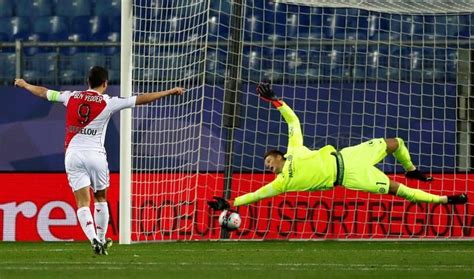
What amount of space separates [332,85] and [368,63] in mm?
772

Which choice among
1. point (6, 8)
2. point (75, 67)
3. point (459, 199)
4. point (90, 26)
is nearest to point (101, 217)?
point (459, 199)

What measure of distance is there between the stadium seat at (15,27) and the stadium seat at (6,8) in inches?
3.9

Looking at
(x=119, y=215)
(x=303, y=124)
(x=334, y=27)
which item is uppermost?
(x=334, y=27)

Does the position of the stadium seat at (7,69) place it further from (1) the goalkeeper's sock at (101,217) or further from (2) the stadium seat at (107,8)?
(1) the goalkeeper's sock at (101,217)

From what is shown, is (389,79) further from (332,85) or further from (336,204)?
(336,204)

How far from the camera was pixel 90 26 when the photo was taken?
69.0 ft

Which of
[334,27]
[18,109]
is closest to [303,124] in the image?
[334,27]

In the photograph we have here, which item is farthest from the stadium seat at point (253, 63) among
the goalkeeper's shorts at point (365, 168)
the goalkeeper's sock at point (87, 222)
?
the goalkeeper's sock at point (87, 222)

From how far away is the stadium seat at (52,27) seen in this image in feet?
69.4

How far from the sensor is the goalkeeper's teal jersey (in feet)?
47.6

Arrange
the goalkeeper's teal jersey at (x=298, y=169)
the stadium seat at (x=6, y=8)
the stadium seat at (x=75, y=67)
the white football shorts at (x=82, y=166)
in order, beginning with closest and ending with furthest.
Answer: the white football shorts at (x=82, y=166) < the goalkeeper's teal jersey at (x=298, y=169) < the stadium seat at (x=75, y=67) < the stadium seat at (x=6, y=8)

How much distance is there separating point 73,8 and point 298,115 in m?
5.46

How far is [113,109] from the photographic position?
496 inches

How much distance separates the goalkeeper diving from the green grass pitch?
607mm
